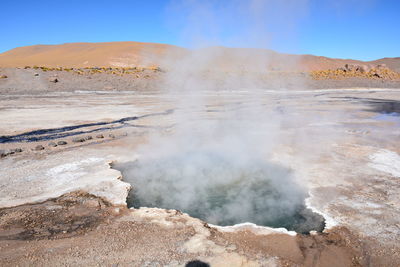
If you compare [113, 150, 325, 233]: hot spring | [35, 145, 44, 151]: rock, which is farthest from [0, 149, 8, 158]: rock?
[113, 150, 325, 233]: hot spring

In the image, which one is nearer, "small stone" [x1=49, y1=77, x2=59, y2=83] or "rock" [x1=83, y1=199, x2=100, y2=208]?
"rock" [x1=83, y1=199, x2=100, y2=208]

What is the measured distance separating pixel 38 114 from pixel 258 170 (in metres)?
8.06

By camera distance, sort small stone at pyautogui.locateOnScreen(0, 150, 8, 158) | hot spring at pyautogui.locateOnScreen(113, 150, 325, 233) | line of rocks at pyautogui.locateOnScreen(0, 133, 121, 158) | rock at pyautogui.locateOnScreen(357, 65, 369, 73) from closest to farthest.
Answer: hot spring at pyautogui.locateOnScreen(113, 150, 325, 233) → small stone at pyautogui.locateOnScreen(0, 150, 8, 158) → line of rocks at pyautogui.locateOnScreen(0, 133, 121, 158) → rock at pyautogui.locateOnScreen(357, 65, 369, 73)

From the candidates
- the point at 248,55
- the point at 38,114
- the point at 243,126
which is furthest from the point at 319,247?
the point at 38,114

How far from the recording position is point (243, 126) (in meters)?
8.27

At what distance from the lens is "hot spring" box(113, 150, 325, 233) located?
10.8 ft

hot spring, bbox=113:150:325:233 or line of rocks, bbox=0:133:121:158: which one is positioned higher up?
line of rocks, bbox=0:133:121:158

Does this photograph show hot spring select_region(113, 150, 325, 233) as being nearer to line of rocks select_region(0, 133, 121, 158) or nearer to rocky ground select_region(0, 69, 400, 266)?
rocky ground select_region(0, 69, 400, 266)

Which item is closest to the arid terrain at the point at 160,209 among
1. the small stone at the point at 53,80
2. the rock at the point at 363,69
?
the small stone at the point at 53,80

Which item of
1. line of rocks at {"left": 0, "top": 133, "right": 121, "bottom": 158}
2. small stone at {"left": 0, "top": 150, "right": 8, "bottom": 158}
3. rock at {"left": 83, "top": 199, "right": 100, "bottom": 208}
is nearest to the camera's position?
rock at {"left": 83, "top": 199, "right": 100, "bottom": 208}

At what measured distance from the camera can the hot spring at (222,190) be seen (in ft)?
10.8

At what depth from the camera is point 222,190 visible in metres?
3.97

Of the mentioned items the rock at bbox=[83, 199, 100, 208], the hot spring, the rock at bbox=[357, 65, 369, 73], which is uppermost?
the rock at bbox=[357, 65, 369, 73]

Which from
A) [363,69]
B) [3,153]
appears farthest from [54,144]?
[363,69]
